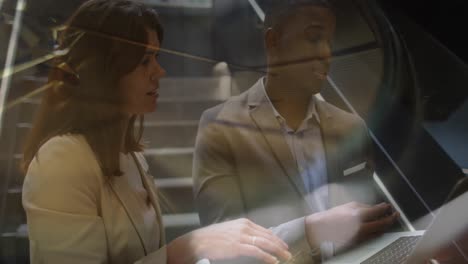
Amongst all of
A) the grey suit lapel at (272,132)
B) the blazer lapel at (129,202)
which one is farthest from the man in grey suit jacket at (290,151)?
the blazer lapel at (129,202)

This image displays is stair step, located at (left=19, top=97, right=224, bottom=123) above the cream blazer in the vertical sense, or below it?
above

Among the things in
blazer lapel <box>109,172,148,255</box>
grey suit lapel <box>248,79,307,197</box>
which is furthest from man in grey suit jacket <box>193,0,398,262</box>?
blazer lapel <box>109,172,148,255</box>

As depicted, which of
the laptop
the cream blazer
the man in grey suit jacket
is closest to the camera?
the cream blazer

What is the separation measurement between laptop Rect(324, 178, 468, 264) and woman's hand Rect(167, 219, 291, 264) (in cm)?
16

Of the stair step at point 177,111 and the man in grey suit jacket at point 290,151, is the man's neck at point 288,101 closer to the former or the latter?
the man in grey suit jacket at point 290,151

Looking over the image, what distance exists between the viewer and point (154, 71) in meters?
0.81

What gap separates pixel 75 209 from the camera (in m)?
0.77

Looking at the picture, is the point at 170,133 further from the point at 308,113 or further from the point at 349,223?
the point at 349,223

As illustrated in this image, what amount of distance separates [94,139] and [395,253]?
0.65 metres

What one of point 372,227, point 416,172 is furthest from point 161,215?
point 416,172

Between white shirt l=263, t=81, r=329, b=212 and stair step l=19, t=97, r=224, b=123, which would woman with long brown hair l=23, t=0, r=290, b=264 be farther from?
white shirt l=263, t=81, r=329, b=212

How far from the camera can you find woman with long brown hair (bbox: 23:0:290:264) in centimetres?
77

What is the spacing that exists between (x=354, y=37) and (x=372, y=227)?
0.39 m

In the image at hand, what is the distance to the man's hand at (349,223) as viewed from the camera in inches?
38.0
